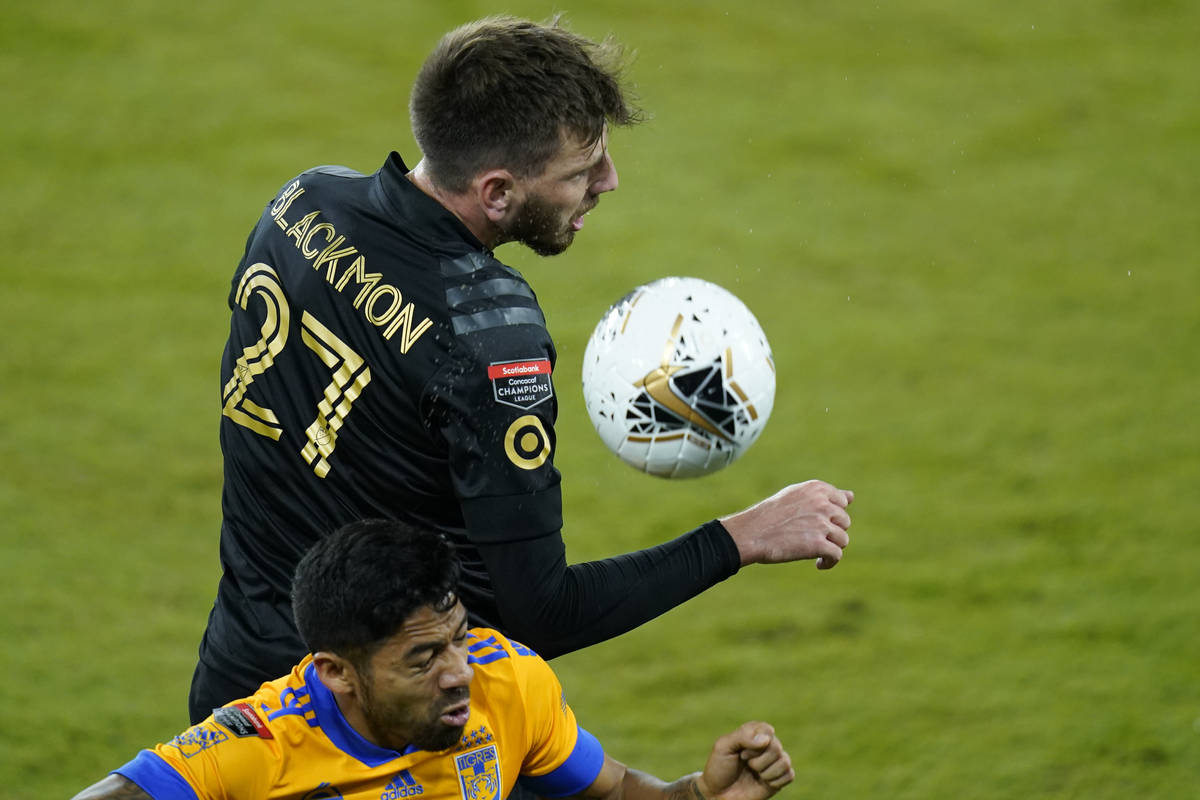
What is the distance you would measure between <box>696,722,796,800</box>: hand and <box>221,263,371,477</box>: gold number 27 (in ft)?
2.85

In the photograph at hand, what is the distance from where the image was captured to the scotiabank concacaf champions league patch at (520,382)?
2.40 m

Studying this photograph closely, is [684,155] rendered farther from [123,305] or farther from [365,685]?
[365,685]

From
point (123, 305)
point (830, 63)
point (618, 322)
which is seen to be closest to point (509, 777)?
point (618, 322)

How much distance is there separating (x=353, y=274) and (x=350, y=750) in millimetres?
819

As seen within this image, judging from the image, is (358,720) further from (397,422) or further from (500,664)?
(397,422)

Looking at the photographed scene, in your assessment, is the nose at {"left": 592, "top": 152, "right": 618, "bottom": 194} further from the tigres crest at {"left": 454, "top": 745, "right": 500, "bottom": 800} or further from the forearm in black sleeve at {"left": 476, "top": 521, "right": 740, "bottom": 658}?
the tigres crest at {"left": 454, "top": 745, "right": 500, "bottom": 800}

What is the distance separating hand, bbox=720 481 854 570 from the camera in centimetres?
260

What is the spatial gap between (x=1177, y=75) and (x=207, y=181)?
5.37 m

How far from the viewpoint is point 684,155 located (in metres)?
7.79

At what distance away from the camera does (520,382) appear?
95.3 inches

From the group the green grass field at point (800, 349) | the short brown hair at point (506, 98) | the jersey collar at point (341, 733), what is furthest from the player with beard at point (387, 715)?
the green grass field at point (800, 349)

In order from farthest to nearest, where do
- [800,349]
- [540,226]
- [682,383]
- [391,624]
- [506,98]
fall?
1. [800,349]
2. [682,383]
3. [540,226]
4. [506,98]
5. [391,624]

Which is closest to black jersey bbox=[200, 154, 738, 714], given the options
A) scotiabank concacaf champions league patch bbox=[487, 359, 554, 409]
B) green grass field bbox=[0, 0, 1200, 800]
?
scotiabank concacaf champions league patch bbox=[487, 359, 554, 409]

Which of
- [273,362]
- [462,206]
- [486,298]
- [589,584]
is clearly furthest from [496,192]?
[589,584]
